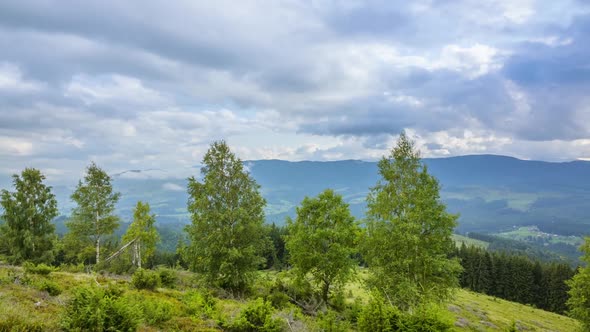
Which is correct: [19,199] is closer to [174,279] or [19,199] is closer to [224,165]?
[174,279]

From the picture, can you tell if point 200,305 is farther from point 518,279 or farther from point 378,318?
point 518,279

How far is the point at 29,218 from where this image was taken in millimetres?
33031

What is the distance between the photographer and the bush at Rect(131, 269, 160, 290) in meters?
20.4

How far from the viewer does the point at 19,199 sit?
108 ft

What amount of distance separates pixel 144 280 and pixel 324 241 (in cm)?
1550

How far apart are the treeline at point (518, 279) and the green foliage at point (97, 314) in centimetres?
9597

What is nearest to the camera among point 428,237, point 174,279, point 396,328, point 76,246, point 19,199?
point 396,328

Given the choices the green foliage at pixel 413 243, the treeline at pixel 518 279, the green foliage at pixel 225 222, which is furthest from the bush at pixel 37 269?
the treeline at pixel 518 279

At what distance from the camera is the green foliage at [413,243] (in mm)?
23375

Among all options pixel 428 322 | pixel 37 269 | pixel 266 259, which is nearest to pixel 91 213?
pixel 37 269

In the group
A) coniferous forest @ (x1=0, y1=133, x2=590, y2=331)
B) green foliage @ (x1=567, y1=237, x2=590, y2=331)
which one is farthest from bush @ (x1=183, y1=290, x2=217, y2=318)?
green foliage @ (x1=567, y1=237, x2=590, y2=331)

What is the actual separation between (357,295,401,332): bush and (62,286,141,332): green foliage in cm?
860

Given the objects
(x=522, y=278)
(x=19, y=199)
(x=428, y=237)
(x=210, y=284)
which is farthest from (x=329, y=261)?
(x=522, y=278)

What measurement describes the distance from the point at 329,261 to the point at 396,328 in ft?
51.6
